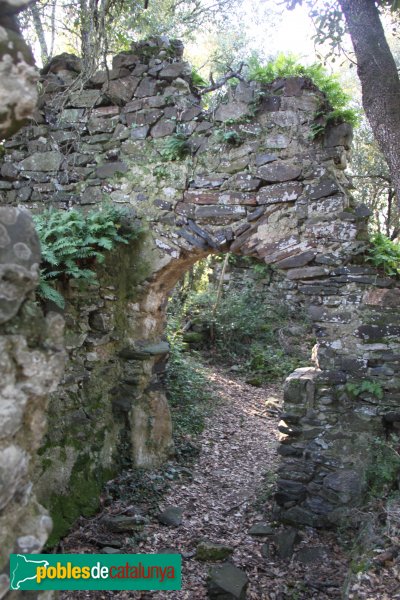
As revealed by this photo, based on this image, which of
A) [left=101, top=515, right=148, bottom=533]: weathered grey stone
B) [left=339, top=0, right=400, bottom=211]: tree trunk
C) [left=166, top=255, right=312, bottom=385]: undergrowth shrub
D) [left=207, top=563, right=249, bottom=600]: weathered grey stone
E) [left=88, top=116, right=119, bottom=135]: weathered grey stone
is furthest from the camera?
[left=166, top=255, right=312, bottom=385]: undergrowth shrub

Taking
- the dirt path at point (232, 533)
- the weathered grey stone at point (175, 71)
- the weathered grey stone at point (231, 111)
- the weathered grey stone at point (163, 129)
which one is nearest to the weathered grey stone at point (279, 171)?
the weathered grey stone at point (231, 111)

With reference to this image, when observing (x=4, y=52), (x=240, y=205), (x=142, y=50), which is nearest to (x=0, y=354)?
(x=4, y=52)

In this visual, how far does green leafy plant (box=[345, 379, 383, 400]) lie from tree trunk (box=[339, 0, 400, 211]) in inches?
70.7

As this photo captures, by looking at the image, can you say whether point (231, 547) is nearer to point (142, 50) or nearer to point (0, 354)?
point (0, 354)

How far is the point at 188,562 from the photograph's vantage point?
14.4 feet

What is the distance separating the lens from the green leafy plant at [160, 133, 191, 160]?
5.54m

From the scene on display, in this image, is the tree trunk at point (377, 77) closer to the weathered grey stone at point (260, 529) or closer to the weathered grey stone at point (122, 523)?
the weathered grey stone at point (260, 529)

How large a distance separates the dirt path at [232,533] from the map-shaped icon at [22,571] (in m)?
2.38

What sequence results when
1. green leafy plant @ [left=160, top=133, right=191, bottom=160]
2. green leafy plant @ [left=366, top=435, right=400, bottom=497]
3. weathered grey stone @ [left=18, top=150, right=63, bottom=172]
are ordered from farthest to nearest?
weathered grey stone @ [left=18, top=150, right=63, bottom=172] < green leafy plant @ [left=160, top=133, right=191, bottom=160] < green leafy plant @ [left=366, top=435, right=400, bottom=497]

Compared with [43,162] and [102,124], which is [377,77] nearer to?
[102,124]

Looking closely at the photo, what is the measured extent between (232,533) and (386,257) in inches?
126

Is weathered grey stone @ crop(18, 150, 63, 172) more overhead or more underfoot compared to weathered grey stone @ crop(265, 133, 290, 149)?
more overhead

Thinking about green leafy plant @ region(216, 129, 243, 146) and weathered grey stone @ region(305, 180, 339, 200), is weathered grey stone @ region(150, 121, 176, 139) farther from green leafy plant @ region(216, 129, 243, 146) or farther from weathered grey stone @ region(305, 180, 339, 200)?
weathered grey stone @ region(305, 180, 339, 200)

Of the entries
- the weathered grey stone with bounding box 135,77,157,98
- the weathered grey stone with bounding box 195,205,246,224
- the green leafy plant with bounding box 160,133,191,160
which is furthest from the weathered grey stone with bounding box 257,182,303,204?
the weathered grey stone with bounding box 135,77,157,98
